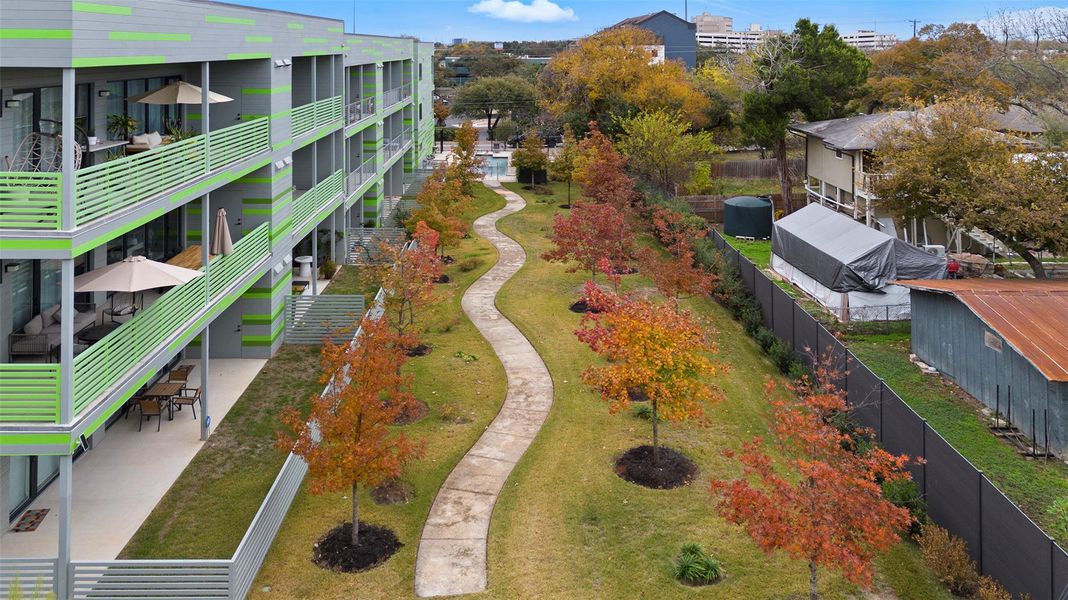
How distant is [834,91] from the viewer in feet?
162

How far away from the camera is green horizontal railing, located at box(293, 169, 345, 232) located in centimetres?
2817

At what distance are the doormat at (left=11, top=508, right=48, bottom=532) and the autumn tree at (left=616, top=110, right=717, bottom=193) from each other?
118 feet

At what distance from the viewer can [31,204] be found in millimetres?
12891

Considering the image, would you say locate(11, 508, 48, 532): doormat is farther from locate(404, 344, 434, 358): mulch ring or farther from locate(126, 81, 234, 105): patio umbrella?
locate(404, 344, 434, 358): mulch ring

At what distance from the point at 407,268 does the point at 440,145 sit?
227 ft

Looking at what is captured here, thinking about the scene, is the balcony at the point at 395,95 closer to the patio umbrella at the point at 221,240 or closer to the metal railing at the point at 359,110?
the metal railing at the point at 359,110

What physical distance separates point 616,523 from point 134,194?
10.5 m

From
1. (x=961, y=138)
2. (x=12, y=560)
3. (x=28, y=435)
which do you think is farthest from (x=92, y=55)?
(x=961, y=138)

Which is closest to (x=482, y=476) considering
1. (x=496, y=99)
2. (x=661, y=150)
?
(x=661, y=150)

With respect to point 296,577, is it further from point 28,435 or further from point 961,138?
point 961,138

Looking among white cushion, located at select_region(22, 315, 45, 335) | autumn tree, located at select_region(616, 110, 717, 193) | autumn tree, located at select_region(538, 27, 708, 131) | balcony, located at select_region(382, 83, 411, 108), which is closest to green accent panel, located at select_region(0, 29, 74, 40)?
white cushion, located at select_region(22, 315, 45, 335)

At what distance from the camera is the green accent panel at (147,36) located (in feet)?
47.1

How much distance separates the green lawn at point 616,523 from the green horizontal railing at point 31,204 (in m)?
8.75

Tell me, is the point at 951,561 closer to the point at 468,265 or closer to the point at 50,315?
the point at 50,315
